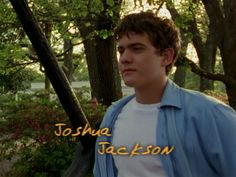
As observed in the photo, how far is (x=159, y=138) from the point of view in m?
2.21

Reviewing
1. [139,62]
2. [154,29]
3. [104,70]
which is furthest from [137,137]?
[104,70]

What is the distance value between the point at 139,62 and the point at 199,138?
48 cm

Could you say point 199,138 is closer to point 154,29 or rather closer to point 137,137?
point 137,137

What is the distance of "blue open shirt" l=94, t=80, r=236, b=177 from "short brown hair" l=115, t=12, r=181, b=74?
1.13ft

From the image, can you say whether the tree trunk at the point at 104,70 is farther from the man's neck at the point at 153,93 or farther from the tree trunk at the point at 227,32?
the man's neck at the point at 153,93

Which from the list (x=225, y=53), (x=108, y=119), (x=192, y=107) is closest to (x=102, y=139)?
(x=108, y=119)

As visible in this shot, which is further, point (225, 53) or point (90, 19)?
point (225, 53)

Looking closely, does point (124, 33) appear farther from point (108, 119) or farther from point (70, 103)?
point (70, 103)

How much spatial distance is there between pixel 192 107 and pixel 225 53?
26.6 ft

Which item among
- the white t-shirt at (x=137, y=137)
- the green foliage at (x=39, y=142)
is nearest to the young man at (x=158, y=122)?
the white t-shirt at (x=137, y=137)

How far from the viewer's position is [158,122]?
2.26m

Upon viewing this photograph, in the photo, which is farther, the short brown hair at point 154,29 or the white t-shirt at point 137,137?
the short brown hair at point 154,29

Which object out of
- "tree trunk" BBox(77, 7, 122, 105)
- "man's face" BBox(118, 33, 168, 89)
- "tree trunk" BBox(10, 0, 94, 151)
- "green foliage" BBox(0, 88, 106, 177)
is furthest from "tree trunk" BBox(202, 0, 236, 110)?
"man's face" BBox(118, 33, 168, 89)

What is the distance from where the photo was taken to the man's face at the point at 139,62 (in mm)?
2297
